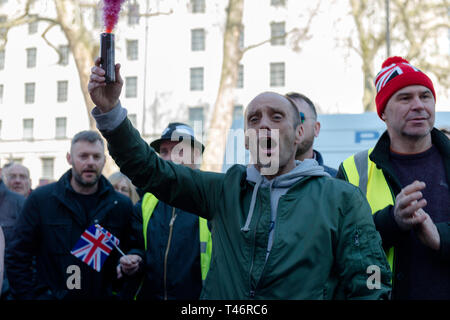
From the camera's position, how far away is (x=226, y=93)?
1451 centimetres

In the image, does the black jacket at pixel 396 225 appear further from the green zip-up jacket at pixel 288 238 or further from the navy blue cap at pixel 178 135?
the navy blue cap at pixel 178 135

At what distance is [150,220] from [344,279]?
192cm

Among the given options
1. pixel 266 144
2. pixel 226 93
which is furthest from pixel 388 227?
pixel 226 93

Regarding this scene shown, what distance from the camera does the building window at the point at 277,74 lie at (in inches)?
1377

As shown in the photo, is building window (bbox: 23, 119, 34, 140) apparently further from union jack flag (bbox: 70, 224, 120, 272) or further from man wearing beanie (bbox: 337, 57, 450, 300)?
man wearing beanie (bbox: 337, 57, 450, 300)

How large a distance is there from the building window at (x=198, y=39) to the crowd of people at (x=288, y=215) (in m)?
33.5

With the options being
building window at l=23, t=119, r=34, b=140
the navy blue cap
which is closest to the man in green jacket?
the navy blue cap

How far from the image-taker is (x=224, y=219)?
97.3 inches

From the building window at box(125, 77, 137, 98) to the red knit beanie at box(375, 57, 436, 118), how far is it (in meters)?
35.5

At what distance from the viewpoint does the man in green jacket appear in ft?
7.37

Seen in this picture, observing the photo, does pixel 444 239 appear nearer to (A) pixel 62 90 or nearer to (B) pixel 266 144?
(B) pixel 266 144

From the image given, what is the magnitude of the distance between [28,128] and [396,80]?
41365 mm

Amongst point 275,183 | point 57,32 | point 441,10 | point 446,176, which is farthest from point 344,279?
point 57,32
